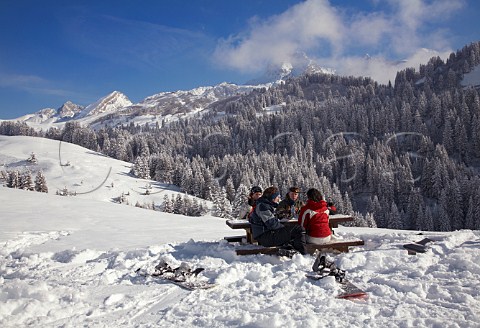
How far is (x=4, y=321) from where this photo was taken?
5.00 metres

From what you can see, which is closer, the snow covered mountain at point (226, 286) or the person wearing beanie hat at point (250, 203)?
the snow covered mountain at point (226, 286)

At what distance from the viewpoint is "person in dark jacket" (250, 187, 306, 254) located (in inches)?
346

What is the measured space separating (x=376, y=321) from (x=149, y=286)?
4.40m

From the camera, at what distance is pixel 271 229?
Answer: 29.5 ft

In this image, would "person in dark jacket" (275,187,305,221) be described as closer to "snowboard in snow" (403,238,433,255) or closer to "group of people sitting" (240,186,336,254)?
"group of people sitting" (240,186,336,254)

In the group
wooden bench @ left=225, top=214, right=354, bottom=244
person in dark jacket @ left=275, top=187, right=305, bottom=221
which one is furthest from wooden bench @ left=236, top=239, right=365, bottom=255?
person in dark jacket @ left=275, top=187, right=305, bottom=221

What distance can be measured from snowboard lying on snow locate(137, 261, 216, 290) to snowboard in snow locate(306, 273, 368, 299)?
234 centimetres

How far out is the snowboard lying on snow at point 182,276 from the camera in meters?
6.62

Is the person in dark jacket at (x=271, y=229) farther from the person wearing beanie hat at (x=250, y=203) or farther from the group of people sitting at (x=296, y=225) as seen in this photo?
the person wearing beanie hat at (x=250, y=203)

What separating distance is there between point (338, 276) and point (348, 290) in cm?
72

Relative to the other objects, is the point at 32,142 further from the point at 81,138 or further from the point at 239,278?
the point at 239,278

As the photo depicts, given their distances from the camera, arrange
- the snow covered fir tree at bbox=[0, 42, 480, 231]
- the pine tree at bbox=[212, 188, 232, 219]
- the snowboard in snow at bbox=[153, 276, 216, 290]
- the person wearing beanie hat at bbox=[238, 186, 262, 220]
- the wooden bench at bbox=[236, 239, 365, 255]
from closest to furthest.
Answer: the snowboard in snow at bbox=[153, 276, 216, 290] → the wooden bench at bbox=[236, 239, 365, 255] → the person wearing beanie hat at bbox=[238, 186, 262, 220] → the pine tree at bbox=[212, 188, 232, 219] → the snow covered fir tree at bbox=[0, 42, 480, 231]

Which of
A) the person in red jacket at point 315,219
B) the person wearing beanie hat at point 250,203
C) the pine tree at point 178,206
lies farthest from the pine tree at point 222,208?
the person in red jacket at point 315,219

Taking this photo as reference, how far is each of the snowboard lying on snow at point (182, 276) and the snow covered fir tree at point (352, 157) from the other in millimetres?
60811
